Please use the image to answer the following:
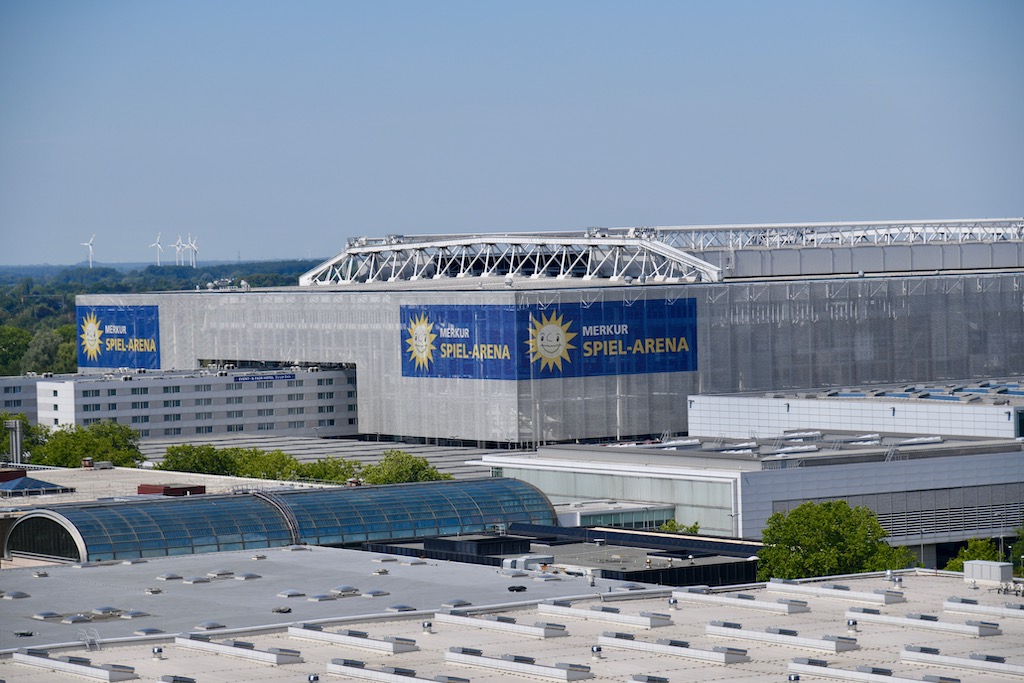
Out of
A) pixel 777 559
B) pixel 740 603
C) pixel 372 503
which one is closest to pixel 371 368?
pixel 372 503

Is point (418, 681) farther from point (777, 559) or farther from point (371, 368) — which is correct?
point (371, 368)

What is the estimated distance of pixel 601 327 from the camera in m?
136

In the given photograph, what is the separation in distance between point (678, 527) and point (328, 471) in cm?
3167

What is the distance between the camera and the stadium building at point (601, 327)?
445 ft

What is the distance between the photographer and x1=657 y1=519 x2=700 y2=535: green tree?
273 feet

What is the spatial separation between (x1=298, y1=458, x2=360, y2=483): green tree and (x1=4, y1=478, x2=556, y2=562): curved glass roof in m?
27.4

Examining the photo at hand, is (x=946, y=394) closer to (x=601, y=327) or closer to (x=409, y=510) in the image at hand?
(x=601, y=327)

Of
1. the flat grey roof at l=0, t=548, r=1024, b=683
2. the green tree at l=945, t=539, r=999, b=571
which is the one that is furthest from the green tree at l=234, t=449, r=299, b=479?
the green tree at l=945, t=539, r=999, b=571

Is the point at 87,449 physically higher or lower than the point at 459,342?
lower

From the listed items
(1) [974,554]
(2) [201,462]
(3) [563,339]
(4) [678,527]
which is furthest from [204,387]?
(1) [974,554]

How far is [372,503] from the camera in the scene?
3135 inches

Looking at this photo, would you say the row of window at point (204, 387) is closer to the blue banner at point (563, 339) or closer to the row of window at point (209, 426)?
the row of window at point (209, 426)

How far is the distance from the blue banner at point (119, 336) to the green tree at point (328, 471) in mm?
60315

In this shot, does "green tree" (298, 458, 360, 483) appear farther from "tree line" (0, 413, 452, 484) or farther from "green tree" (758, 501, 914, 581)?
"green tree" (758, 501, 914, 581)
